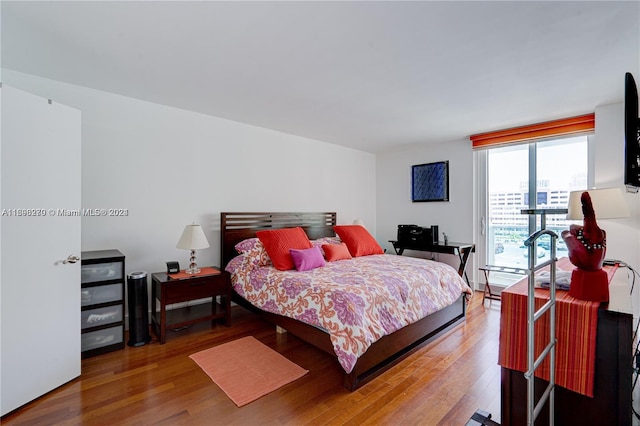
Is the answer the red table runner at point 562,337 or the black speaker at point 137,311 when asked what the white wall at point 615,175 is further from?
the black speaker at point 137,311

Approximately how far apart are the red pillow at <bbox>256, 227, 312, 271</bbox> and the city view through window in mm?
2849

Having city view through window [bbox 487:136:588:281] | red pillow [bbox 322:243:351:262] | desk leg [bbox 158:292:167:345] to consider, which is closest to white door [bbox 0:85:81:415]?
desk leg [bbox 158:292:167:345]

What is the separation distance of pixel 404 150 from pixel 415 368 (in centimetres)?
390

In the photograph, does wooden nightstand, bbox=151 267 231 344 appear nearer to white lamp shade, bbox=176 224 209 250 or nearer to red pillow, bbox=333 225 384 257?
white lamp shade, bbox=176 224 209 250

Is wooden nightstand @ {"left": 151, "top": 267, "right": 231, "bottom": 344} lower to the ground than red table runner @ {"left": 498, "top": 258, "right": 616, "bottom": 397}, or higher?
lower

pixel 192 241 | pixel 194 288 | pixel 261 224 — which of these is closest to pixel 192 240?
pixel 192 241

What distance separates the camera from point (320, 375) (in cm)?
221

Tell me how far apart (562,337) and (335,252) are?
245cm

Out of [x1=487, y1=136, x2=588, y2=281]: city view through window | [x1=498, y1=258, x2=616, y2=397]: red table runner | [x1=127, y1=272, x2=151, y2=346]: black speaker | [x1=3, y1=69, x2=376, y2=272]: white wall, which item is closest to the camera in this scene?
[x1=498, y1=258, x2=616, y2=397]: red table runner

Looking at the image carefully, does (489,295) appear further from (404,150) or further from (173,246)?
(173,246)

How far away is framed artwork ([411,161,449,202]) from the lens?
15.7 ft

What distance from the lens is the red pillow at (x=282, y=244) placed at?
3148 mm

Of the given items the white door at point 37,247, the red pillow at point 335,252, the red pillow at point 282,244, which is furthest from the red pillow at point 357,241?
the white door at point 37,247

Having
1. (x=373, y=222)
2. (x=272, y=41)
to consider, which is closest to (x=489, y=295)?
(x=373, y=222)
